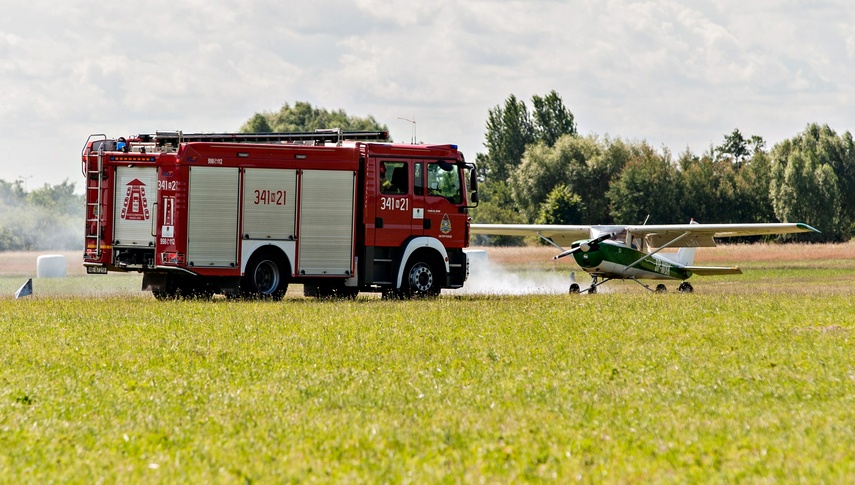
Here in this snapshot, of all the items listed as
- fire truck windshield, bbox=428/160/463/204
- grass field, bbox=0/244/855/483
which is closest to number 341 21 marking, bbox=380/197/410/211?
fire truck windshield, bbox=428/160/463/204

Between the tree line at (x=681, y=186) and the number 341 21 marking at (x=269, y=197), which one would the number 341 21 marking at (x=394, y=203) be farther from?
the tree line at (x=681, y=186)

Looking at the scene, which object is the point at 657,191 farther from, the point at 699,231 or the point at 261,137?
the point at 261,137

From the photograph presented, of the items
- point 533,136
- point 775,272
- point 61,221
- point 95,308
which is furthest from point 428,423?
point 533,136

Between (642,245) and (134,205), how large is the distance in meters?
14.4

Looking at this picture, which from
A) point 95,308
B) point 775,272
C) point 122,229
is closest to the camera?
point 95,308

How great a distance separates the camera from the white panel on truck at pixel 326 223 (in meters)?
21.6

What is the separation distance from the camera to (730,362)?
1227 centimetres

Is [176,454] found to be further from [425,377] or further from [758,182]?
[758,182]

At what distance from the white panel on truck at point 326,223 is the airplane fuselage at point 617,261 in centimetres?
858

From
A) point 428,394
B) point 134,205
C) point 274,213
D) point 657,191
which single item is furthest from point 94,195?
point 657,191

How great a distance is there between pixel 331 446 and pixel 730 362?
573 cm

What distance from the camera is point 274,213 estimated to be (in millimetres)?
21453

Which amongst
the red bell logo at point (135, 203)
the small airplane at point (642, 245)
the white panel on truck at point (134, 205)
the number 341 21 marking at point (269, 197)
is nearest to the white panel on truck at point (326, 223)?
the number 341 21 marking at point (269, 197)

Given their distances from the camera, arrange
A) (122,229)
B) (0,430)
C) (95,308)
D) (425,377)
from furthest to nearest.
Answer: (122,229) → (95,308) → (425,377) → (0,430)
